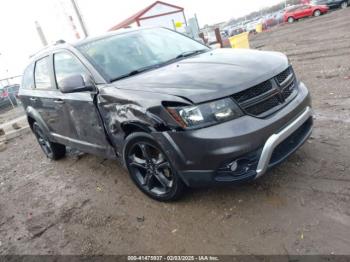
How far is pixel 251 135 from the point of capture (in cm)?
272

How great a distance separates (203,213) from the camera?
3260mm

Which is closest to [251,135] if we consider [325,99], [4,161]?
[325,99]

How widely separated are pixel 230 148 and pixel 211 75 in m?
0.72

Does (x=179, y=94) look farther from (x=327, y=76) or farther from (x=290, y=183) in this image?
(x=327, y=76)

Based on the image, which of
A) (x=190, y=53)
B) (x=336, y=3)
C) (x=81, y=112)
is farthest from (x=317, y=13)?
(x=81, y=112)

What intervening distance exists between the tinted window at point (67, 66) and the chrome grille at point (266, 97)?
1.89 meters

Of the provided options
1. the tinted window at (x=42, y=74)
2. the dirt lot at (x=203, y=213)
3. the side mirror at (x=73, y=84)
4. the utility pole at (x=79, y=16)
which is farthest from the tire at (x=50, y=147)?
the utility pole at (x=79, y=16)

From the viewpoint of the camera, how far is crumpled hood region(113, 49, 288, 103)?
9.18 feet

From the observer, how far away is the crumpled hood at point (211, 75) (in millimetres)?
2799

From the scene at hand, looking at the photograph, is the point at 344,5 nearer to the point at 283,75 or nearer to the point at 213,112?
the point at 283,75

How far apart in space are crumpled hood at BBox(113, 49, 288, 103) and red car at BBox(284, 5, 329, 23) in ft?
90.4

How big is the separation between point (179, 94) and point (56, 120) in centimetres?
264

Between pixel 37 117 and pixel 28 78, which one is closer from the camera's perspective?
pixel 37 117

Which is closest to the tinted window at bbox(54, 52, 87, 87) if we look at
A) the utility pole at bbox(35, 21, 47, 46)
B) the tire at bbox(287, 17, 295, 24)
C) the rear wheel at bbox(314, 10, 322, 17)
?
the rear wheel at bbox(314, 10, 322, 17)
